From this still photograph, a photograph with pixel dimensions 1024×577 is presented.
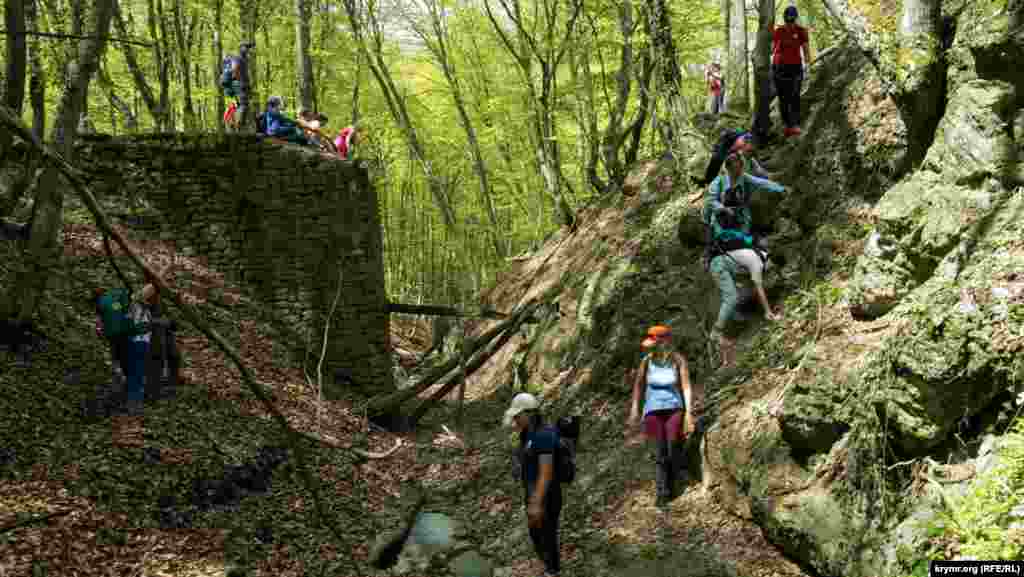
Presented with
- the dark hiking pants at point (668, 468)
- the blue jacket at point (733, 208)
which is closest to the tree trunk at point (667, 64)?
the blue jacket at point (733, 208)

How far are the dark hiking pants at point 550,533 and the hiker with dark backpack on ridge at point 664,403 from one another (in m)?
1.02

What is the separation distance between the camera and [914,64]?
6.60m

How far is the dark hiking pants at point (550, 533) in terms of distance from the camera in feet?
18.8

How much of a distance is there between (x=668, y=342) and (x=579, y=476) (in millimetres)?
2483

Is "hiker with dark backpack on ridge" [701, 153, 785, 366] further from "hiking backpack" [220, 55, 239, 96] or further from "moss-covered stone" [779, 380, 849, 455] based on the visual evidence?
"hiking backpack" [220, 55, 239, 96]

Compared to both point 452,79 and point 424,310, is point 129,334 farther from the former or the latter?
point 452,79

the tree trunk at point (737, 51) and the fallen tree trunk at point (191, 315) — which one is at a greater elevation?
the tree trunk at point (737, 51)

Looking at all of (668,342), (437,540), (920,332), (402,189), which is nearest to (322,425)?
(437,540)

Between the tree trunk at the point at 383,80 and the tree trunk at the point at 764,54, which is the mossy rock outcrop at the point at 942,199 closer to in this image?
Answer: the tree trunk at the point at 764,54

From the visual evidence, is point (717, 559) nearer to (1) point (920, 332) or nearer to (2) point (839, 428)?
(2) point (839, 428)

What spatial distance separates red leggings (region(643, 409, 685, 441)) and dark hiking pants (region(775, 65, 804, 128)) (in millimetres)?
5426

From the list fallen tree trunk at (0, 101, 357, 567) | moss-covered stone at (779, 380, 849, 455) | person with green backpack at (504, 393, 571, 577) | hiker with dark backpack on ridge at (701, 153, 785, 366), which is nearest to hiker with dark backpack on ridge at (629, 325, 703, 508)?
moss-covered stone at (779, 380, 849, 455)

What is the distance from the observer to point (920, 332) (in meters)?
4.90

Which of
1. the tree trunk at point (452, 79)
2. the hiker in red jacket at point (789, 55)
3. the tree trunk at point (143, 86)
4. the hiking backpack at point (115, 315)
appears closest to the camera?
the hiking backpack at point (115, 315)
